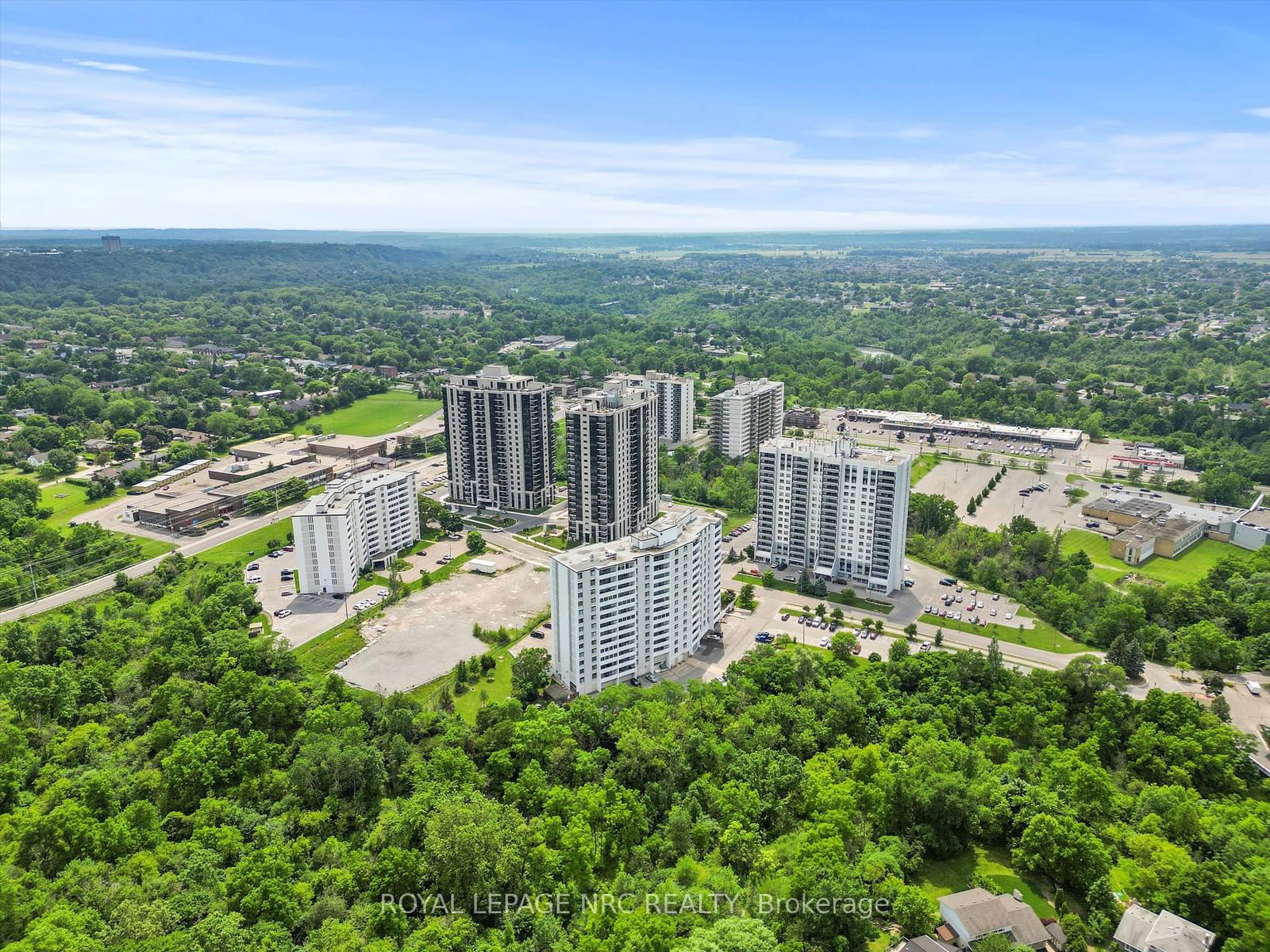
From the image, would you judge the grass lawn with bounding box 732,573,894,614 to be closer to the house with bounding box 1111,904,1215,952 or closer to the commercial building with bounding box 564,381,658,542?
the commercial building with bounding box 564,381,658,542

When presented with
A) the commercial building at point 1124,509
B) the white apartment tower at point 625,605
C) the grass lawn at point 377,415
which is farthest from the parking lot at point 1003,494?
the grass lawn at point 377,415

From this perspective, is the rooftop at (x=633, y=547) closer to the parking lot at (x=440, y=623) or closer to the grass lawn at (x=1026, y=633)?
the parking lot at (x=440, y=623)

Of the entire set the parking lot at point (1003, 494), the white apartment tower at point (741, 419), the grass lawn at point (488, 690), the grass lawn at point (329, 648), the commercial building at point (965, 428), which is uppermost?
the white apartment tower at point (741, 419)

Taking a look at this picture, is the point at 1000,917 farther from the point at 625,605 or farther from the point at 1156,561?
the point at 1156,561

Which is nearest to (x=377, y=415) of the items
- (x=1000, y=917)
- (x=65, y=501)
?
(x=65, y=501)

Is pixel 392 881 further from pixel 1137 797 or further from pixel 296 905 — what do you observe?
pixel 1137 797

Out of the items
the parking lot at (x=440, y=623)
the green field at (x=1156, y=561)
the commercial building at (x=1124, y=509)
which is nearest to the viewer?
the parking lot at (x=440, y=623)

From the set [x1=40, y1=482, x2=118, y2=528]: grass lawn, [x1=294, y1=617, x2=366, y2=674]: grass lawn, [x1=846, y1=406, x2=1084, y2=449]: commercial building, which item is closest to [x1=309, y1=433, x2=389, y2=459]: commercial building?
[x1=40, y1=482, x2=118, y2=528]: grass lawn
